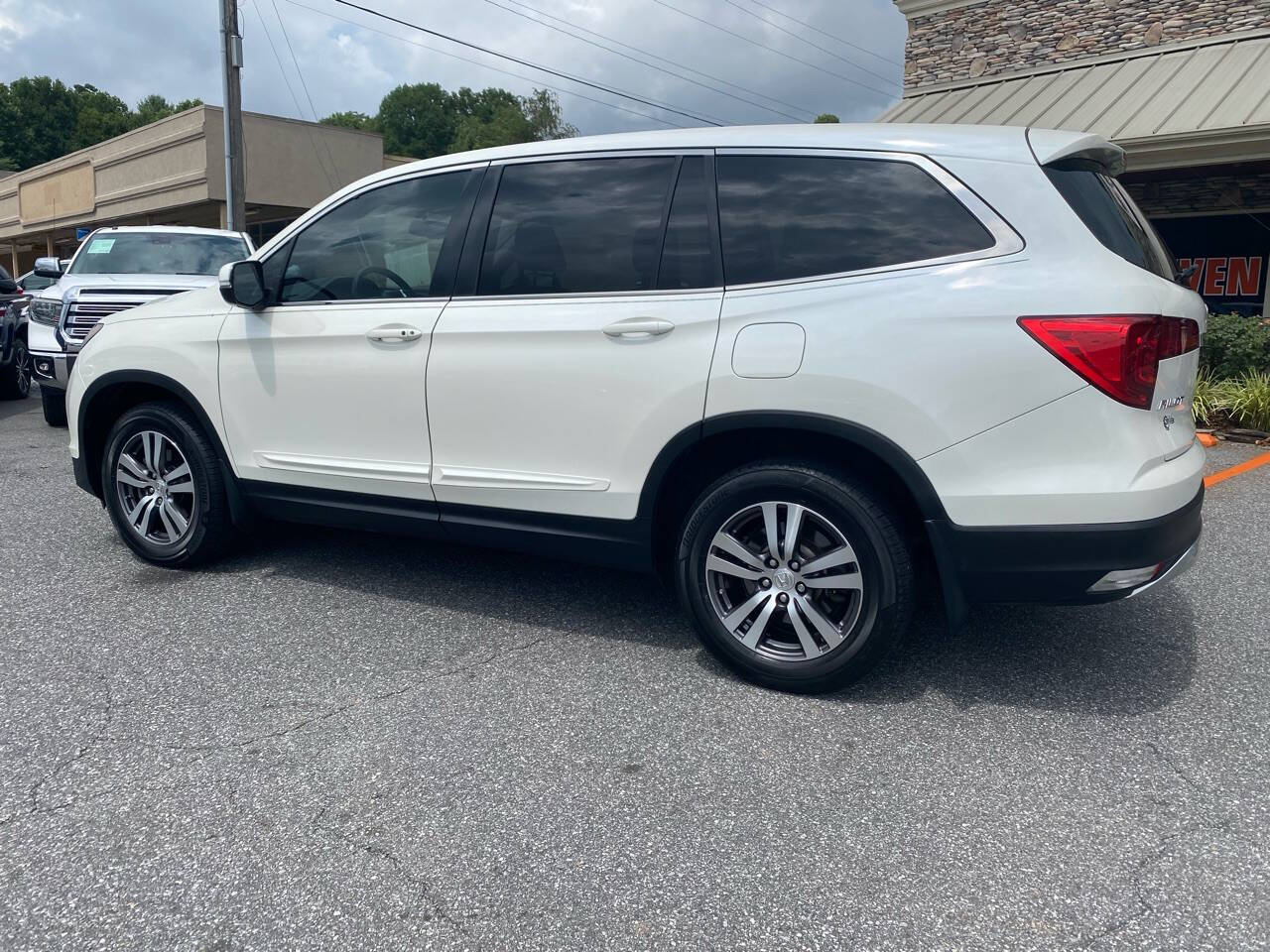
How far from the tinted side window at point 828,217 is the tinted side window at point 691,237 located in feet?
0.18

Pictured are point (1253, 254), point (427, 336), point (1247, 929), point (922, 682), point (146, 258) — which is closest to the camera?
point (1247, 929)

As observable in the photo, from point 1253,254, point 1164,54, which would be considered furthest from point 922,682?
point 1164,54

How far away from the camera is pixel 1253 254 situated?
1198cm

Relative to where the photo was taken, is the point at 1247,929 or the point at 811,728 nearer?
the point at 1247,929

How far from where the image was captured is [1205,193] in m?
12.3

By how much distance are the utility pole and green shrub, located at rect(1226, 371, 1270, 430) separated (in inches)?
572

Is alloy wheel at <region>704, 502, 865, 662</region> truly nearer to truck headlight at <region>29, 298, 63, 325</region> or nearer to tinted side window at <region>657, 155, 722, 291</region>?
tinted side window at <region>657, 155, 722, 291</region>

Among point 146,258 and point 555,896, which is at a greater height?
point 146,258

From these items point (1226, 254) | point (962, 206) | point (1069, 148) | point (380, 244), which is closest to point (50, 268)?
point (380, 244)

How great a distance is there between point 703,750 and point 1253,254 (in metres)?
12.1

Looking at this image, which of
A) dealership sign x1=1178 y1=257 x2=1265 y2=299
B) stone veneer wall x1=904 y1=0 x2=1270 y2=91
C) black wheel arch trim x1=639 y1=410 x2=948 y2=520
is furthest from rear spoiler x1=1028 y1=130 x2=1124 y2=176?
stone veneer wall x1=904 y1=0 x2=1270 y2=91

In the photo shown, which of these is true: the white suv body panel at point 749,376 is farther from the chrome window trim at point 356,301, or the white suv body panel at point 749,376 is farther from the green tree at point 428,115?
the green tree at point 428,115

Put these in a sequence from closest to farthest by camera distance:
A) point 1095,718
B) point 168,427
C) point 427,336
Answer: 1. point 1095,718
2. point 427,336
3. point 168,427

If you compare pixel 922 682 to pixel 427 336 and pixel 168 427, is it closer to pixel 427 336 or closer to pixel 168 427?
pixel 427 336
